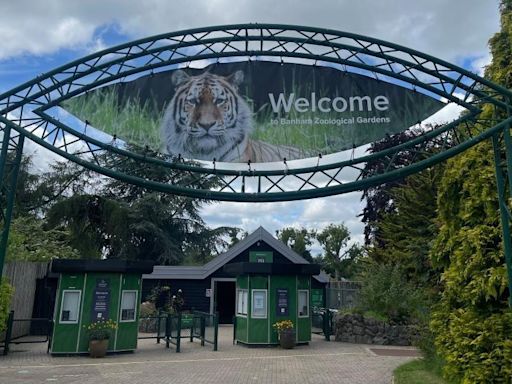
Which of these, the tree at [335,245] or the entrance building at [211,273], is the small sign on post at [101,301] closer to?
the entrance building at [211,273]

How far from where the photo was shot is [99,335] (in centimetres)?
1359

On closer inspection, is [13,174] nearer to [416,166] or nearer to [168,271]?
[416,166]

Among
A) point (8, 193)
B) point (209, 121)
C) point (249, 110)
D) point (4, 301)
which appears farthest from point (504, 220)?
point (4, 301)

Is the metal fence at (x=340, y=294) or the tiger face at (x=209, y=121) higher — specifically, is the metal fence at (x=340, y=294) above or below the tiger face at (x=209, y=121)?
below

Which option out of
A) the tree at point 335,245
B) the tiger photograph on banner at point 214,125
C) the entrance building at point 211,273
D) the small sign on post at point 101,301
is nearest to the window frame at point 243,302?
the small sign on post at point 101,301

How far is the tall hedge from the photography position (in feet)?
25.6

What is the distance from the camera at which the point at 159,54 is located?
9.21 metres

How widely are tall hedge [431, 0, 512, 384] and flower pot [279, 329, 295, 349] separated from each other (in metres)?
6.55

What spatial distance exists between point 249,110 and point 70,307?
8828mm

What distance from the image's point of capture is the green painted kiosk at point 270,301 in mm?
16172

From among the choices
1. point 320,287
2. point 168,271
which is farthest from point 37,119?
point 320,287

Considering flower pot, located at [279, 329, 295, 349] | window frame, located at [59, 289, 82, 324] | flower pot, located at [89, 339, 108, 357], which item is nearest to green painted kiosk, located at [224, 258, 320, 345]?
flower pot, located at [279, 329, 295, 349]

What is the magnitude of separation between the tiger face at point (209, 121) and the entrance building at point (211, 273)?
52.9 ft

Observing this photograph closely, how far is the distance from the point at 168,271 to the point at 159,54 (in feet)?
57.7
